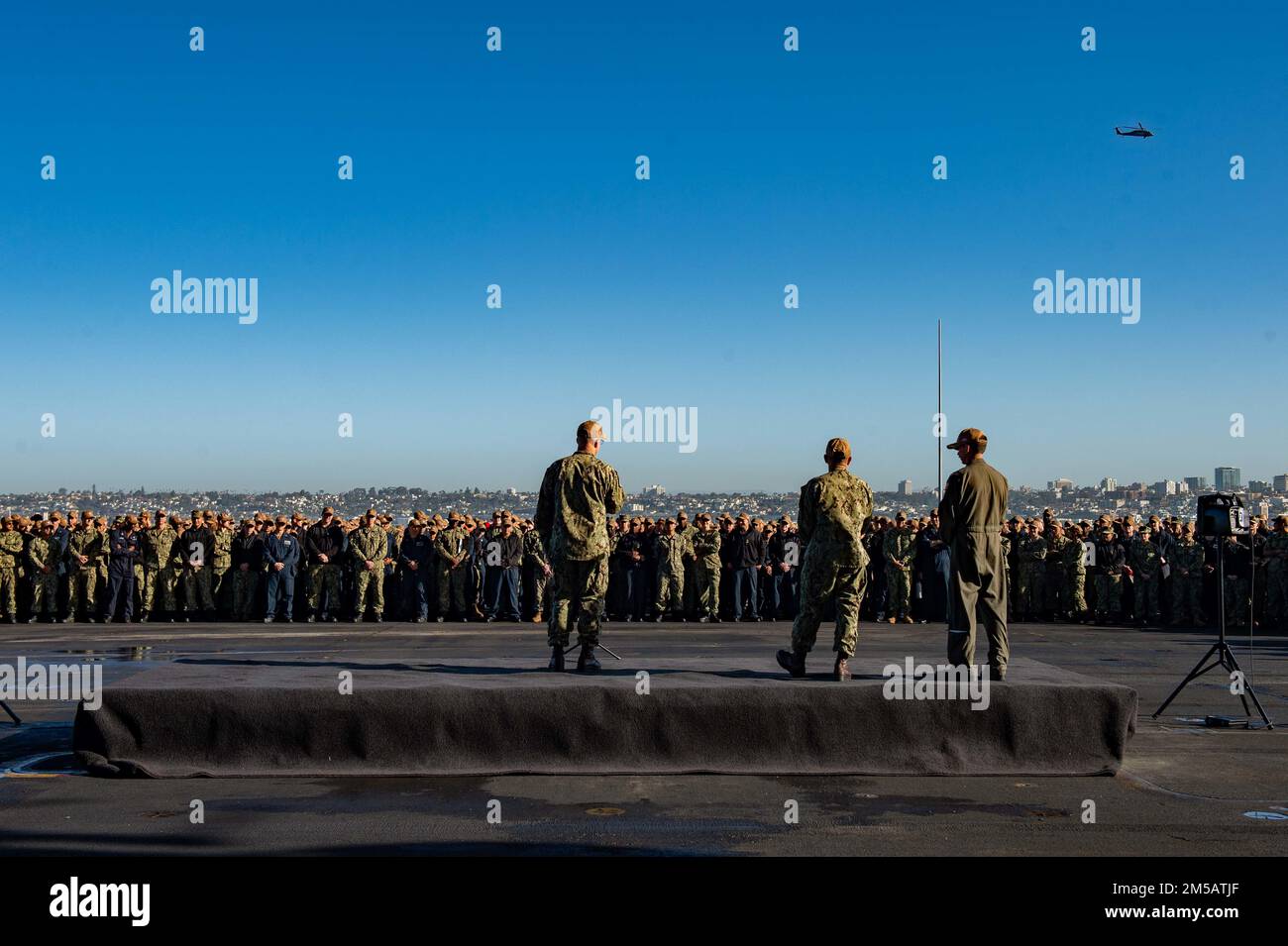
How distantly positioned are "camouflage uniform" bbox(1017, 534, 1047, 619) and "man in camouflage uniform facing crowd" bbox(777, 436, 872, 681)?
15.4 meters

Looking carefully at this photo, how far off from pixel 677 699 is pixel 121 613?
18035 millimetres

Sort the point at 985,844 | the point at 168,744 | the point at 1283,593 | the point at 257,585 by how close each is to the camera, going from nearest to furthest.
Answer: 1. the point at 985,844
2. the point at 168,744
3. the point at 1283,593
4. the point at 257,585

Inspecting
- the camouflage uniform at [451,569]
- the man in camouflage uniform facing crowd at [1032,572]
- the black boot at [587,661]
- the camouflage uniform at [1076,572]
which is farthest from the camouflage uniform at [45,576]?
the camouflage uniform at [1076,572]

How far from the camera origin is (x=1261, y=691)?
13781 mm

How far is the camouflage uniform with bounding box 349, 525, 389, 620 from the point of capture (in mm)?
23031

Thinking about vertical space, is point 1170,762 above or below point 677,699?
below

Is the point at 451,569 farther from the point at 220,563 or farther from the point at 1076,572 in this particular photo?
the point at 1076,572

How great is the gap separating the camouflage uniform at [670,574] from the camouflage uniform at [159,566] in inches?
373

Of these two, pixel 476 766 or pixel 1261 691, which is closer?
pixel 476 766

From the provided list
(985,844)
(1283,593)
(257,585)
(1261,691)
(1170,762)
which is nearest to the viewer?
(985,844)

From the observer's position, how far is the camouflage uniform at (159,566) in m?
23.4
